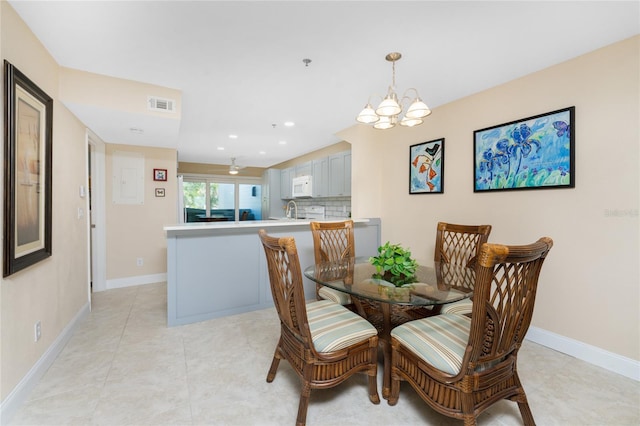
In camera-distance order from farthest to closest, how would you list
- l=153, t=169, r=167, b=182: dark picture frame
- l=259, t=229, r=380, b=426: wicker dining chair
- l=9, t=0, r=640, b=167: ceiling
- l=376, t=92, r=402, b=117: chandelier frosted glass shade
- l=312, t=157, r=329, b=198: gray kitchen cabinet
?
l=312, t=157, r=329, b=198: gray kitchen cabinet < l=153, t=169, r=167, b=182: dark picture frame < l=376, t=92, r=402, b=117: chandelier frosted glass shade < l=9, t=0, r=640, b=167: ceiling < l=259, t=229, r=380, b=426: wicker dining chair

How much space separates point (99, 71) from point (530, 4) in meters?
3.12

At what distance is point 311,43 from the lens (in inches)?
78.6

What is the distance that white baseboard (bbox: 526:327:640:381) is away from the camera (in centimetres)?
196

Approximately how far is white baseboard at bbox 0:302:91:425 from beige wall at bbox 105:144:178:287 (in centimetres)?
160

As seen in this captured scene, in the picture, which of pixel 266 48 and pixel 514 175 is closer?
pixel 266 48

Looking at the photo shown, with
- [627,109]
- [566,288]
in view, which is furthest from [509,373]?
[627,109]

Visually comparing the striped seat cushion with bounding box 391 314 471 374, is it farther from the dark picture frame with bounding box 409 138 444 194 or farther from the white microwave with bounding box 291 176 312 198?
the white microwave with bounding box 291 176 312 198

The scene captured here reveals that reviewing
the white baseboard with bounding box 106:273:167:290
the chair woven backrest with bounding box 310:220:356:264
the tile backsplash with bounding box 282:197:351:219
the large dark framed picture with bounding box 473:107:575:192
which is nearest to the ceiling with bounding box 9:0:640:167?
the large dark framed picture with bounding box 473:107:575:192

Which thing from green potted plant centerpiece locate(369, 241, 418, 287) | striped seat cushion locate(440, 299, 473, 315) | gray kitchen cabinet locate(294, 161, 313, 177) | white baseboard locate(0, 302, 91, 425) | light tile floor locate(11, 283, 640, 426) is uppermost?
gray kitchen cabinet locate(294, 161, 313, 177)

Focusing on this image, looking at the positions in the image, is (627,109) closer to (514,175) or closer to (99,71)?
(514,175)

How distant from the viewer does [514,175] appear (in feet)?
8.29

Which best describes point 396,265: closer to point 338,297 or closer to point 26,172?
point 338,297

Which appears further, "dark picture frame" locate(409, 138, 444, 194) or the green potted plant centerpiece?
"dark picture frame" locate(409, 138, 444, 194)

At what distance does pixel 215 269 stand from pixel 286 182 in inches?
162
